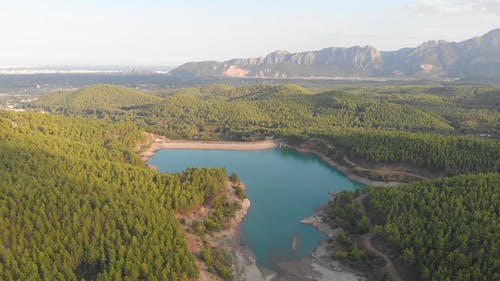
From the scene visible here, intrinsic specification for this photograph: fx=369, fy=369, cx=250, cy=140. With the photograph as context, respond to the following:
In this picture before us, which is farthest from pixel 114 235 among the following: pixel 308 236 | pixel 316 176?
pixel 316 176

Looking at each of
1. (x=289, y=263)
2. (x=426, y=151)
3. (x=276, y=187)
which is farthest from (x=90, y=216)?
(x=426, y=151)

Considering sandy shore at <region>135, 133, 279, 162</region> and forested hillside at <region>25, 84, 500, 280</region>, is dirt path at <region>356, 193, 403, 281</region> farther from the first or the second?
sandy shore at <region>135, 133, 279, 162</region>

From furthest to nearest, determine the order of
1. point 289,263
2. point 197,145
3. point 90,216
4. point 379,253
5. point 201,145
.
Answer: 1. point 197,145
2. point 201,145
3. point 289,263
4. point 379,253
5. point 90,216

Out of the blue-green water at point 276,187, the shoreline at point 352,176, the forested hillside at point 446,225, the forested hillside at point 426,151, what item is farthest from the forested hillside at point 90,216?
the forested hillside at point 426,151

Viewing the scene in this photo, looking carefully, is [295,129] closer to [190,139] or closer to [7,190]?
[190,139]

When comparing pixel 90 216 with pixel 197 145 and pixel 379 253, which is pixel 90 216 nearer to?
pixel 379 253

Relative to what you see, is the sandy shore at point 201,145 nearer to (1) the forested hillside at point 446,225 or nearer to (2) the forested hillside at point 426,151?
(2) the forested hillside at point 426,151
